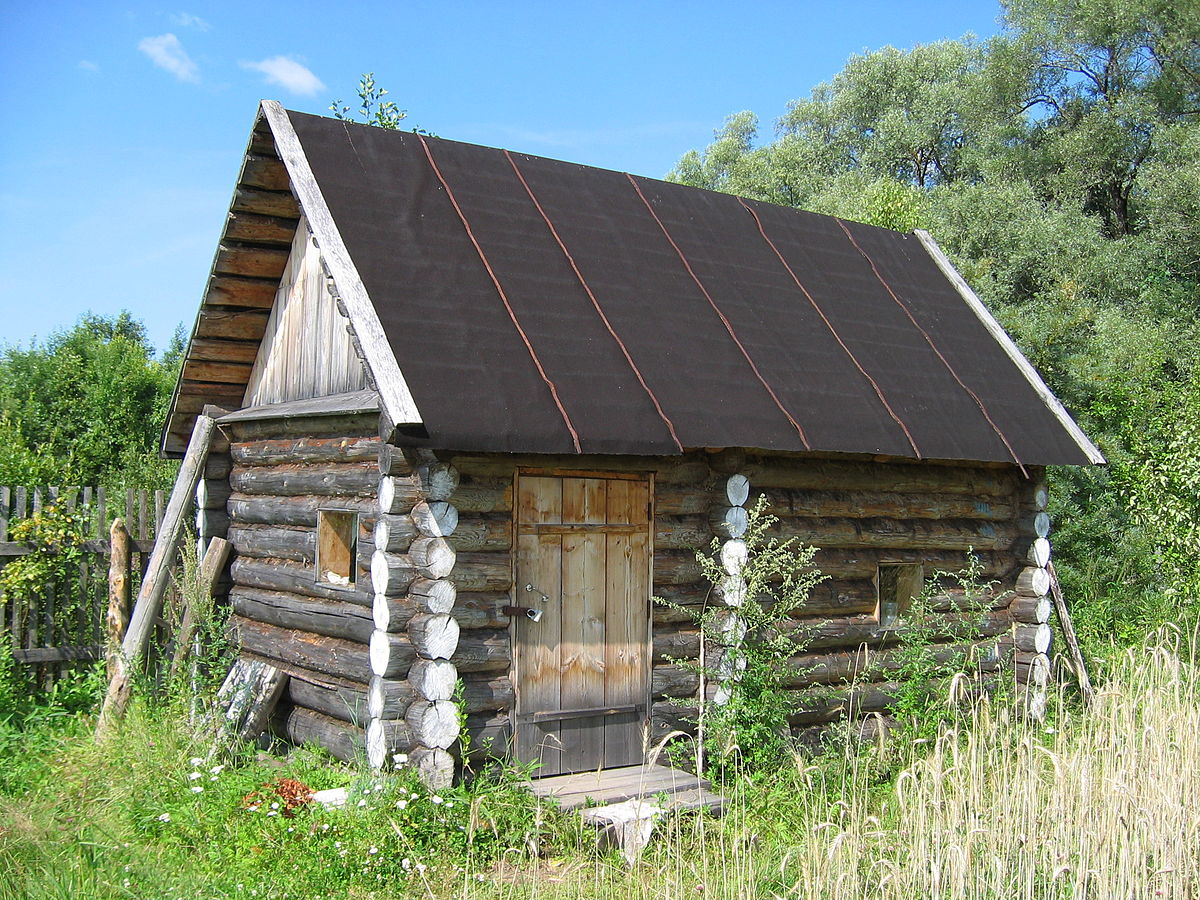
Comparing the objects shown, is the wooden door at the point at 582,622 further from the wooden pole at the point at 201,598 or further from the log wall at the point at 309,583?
the wooden pole at the point at 201,598

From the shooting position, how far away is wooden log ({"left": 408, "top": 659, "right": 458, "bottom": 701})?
6.97 metres

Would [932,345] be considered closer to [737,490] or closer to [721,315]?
[721,315]

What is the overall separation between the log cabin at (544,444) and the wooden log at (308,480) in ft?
0.12

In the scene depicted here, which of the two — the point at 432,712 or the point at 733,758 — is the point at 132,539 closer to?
the point at 432,712

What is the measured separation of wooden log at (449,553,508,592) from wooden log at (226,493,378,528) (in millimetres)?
788

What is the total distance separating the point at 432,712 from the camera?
22.8 ft

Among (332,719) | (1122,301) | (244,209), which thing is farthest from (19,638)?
(1122,301)

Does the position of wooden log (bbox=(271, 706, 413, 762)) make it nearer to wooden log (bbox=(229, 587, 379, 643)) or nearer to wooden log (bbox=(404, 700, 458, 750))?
wooden log (bbox=(404, 700, 458, 750))

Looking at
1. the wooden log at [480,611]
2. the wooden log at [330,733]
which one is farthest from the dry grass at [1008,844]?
the wooden log at [480,611]

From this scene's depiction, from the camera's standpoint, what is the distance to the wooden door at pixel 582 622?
25.3ft

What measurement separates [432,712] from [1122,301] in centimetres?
1932

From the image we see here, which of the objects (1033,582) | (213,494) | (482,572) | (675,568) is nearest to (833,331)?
(1033,582)

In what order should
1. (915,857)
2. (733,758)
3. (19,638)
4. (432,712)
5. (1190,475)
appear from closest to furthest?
(915,857) < (432,712) < (733,758) < (19,638) < (1190,475)

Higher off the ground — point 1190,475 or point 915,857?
point 1190,475
